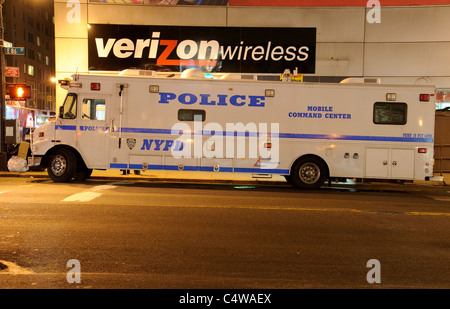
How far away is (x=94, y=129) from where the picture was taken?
12.5 meters

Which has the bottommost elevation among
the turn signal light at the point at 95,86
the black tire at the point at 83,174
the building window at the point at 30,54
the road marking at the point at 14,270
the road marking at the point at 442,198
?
the road marking at the point at 14,270

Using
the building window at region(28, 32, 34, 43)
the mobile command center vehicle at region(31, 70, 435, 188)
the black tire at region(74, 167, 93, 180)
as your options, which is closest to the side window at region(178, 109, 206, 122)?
the mobile command center vehicle at region(31, 70, 435, 188)

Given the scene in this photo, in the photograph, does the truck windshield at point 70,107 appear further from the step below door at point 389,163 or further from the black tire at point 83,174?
the step below door at point 389,163

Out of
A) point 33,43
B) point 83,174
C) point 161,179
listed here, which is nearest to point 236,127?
point 161,179

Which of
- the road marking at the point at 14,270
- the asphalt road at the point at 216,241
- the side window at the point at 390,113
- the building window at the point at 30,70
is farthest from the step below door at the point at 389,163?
the building window at the point at 30,70

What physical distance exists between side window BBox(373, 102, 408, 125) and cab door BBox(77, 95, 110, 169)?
8179 millimetres

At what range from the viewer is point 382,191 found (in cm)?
1298

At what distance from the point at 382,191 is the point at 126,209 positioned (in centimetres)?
841

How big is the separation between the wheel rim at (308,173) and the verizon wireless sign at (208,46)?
7.77m

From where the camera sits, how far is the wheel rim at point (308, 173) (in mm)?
12438

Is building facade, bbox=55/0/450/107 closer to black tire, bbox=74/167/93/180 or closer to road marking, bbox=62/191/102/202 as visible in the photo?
black tire, bbox=74/167/93/180

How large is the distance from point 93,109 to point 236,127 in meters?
4.43
